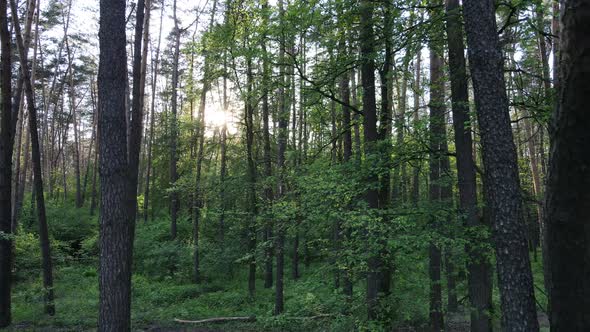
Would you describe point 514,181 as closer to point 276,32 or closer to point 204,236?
point 276,32

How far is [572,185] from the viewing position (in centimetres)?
159

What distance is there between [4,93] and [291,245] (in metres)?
14.2

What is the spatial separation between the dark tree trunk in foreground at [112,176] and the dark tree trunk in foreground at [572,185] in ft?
17.5

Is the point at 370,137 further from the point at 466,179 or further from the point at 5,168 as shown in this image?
the point at 5,168

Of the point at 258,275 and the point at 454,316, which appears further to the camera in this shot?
the point at 258,275

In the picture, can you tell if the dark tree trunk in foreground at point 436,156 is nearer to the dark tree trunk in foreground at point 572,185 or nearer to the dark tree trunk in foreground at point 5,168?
the dark tree trunk in foreground at point 572,185

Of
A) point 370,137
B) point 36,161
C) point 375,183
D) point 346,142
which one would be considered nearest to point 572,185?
point 375,183

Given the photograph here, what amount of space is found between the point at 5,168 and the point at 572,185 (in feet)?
43.6

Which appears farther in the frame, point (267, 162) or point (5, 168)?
point (267, 162)

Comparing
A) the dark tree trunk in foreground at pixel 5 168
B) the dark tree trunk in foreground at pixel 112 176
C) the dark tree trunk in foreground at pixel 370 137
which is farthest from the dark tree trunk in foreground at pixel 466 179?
the dark tree trunk in foreground at pixel 5 168

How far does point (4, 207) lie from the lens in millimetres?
10734

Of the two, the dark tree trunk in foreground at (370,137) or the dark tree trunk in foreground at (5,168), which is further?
the dark tree trunk in foreground at (5,168)

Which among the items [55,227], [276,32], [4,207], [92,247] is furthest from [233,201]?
[55,227]

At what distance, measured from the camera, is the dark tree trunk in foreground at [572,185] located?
5.14 ft
